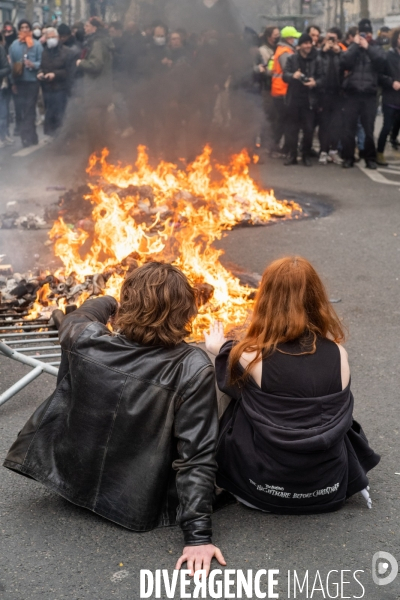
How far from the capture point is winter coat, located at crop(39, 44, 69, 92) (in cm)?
1358

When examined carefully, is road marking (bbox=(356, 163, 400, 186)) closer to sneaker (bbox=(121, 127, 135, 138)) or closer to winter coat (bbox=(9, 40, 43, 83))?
sneaker (bbox=(121, 127, 135, 138))

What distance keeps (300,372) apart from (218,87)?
30.9ft

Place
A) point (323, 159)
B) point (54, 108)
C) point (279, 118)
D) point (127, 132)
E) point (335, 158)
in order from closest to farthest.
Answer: point (127, 132) → point (323, 159) → point (335, 158) → point (279, 118) → point (54, 108)

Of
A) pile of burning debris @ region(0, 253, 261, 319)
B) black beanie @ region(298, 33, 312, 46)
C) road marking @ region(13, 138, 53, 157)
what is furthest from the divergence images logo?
road marking @ region(13, 138, 53, 157)

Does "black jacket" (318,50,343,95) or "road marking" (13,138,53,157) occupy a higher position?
"black jacket" (318,50,343,95)

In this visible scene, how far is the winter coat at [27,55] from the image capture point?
45.2 feet

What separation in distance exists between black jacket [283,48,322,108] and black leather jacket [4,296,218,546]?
978 centimetres

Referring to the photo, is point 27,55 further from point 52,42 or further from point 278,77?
point 278,77

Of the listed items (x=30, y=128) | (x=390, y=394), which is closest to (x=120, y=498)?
(x=390, y=394)

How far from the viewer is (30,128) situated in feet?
45.3

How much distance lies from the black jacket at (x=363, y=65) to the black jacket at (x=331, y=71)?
374 mm

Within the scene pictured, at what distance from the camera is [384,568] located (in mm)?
2920

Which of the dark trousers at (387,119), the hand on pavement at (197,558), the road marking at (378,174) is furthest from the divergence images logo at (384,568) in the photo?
the dark trousers at (387,119)

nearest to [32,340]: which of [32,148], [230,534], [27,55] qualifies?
[230,534]
